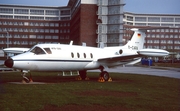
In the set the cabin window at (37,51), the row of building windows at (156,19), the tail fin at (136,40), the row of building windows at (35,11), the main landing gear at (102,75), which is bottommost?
the main landing gear at (102,75)

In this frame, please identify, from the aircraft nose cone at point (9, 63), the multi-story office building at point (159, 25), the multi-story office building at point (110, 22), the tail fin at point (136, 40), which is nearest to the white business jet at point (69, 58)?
the aircraft nose cone at point (9, 63)

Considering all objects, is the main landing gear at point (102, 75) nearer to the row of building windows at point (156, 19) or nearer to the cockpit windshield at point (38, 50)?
the cockpit windshield at point (38, 50)

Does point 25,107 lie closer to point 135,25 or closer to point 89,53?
point 89,53

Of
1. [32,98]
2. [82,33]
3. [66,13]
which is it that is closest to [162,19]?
[66,13]

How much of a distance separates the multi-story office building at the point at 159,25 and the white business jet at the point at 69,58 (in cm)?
9869

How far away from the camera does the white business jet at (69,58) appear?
18.3 metres

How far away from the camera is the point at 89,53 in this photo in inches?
896

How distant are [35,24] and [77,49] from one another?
335 ft

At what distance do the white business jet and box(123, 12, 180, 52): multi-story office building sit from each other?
98688mm

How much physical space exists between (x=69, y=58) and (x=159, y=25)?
4384 inches

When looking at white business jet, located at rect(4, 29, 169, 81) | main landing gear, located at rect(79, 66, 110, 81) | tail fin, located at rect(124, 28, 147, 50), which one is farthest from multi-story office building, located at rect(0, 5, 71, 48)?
white business jet, located at rect(4, 29, 169, 81)

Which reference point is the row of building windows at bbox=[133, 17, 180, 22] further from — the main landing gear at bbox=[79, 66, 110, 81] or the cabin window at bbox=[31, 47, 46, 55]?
the cabin window at bbox=[31, 47, 46, 55]

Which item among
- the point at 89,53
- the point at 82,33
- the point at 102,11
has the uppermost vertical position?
the point at 102,11

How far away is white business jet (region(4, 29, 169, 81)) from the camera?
18348 mm
